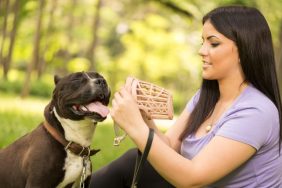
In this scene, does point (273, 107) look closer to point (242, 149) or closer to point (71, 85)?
point (242, 149)

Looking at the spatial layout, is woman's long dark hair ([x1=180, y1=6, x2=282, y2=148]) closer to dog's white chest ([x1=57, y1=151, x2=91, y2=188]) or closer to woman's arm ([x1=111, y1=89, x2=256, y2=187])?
woman's arm ([x1=111, y1=89, x2=256, y2=187])

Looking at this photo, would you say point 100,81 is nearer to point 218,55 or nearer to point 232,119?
point 218,55

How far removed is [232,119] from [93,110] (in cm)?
86

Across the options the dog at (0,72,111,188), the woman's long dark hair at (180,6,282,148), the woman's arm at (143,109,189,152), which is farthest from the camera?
the woman's arm at (143,109,189,152)

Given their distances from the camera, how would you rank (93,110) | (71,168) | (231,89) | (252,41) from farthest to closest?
(71,168), (93,110), (231,89), (252,41)

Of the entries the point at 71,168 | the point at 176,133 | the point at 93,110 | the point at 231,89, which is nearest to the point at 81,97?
the point at 93,110

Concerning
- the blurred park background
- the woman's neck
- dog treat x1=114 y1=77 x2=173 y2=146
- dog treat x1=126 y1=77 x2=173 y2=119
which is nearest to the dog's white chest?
dog treat x1=114 y1=77 x2=173 y2=146

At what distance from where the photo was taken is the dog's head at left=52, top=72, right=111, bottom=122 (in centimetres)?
354

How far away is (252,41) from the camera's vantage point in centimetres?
312

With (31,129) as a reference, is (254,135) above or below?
above

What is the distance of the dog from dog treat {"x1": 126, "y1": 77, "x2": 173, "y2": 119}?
1.61 feet

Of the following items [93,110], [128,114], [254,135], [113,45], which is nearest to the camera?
[128,114]

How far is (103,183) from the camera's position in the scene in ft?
13.0

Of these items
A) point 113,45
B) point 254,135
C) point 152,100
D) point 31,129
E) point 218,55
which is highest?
point 218,55
